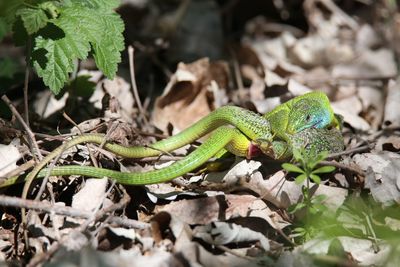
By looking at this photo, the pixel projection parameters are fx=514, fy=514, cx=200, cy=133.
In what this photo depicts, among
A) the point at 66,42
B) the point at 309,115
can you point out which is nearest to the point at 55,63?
the point at 66,42

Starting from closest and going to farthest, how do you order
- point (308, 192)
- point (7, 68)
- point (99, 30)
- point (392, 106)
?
1. point (308, 192)
2. point (99, 30)
3. point (7, 68)
4. point (392, 106)

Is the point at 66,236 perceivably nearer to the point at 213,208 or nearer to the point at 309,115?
the point at 213,208

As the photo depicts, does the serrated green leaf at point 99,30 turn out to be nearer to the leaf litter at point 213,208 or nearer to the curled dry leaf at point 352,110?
the leaf litter at point 213,208

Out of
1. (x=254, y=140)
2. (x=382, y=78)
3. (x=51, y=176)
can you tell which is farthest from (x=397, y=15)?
(x=51, y=176)

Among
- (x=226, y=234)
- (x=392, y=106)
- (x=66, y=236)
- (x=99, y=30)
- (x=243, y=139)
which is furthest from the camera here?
(x=392, y=106)

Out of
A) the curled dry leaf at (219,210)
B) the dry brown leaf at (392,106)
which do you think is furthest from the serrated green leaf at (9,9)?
the dry brown leaf at (392,106)

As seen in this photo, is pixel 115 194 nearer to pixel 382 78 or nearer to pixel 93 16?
pixel 93 16
